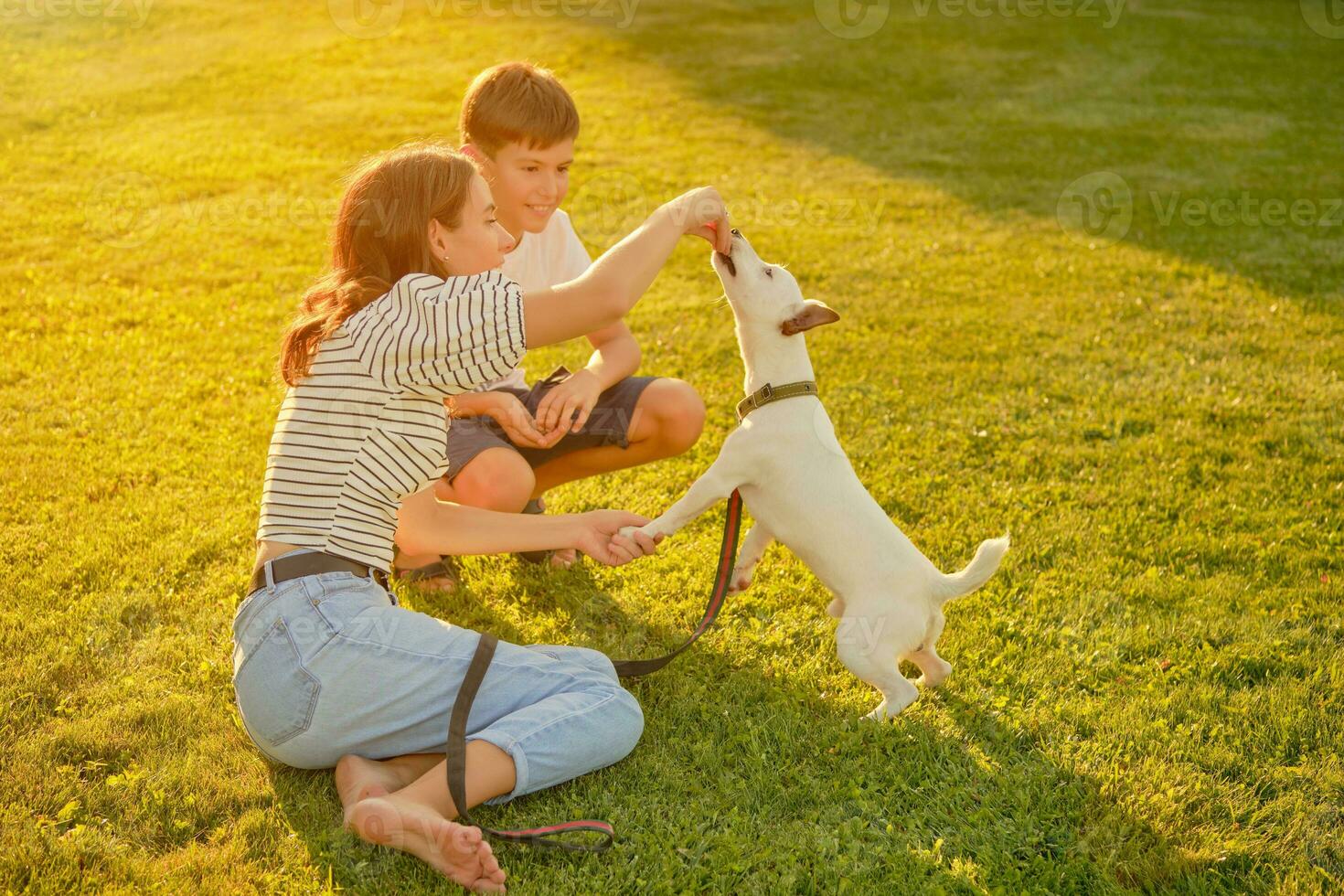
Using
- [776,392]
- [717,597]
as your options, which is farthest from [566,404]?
[717,597]

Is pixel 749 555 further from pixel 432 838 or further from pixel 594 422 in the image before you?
pixel 432 838

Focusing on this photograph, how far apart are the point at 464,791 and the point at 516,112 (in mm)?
2378

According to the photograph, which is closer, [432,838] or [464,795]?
[432,838]

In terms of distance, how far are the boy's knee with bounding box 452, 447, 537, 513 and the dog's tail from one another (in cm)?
152

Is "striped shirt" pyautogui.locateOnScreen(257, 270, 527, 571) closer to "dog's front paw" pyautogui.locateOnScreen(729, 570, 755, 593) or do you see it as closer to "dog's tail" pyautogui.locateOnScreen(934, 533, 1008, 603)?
"dog's front paw" pyautogui.locateOnScreen(729, 570, 755, 593)

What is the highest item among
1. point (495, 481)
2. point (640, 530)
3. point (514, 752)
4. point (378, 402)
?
point (378, 402)

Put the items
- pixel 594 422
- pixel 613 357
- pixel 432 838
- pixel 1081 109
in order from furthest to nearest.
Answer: pixel 1081 109 → pixel 594 422 → pixel 613 357 → pixel 432 838

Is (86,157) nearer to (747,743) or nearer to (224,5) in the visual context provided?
(224,5)

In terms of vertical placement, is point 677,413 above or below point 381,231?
below

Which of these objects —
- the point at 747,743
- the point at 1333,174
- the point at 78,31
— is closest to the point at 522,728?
the point at 747,743

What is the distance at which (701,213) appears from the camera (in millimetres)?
3357

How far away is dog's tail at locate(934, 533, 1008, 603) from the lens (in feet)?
10.5

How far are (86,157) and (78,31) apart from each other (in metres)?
6.81

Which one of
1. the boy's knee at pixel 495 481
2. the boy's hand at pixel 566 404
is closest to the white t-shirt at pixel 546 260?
the boy's knee at pixel 495 481
